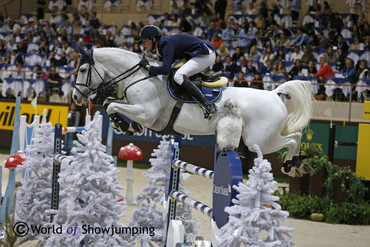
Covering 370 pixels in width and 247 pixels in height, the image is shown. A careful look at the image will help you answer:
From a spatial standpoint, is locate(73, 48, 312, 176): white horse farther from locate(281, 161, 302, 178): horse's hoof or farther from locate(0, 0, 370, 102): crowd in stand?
locate(0, 0, 370, 102): crowd in stand

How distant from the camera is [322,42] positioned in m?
13.5

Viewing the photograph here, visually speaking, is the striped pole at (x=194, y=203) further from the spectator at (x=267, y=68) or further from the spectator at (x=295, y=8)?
the spectator at (x=295, y=8)

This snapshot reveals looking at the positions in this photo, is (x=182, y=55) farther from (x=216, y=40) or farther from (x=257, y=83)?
(x=216, y=40)

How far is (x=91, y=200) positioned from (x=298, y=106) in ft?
7.87

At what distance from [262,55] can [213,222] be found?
1017cm

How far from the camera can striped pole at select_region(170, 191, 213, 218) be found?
3.73 meters

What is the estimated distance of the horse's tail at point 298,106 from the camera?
573 cm

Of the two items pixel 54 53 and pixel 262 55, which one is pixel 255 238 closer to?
pixel 262 55

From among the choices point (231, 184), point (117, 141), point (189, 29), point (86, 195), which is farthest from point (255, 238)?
point (189, 29)

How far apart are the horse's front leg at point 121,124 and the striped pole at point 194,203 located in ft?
2.50

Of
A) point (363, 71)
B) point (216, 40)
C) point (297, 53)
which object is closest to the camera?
point (363, 71)

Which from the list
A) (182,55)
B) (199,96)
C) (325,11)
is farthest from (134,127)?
(325,11)

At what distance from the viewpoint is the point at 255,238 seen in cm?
317

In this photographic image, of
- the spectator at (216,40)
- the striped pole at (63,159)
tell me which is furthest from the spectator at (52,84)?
the striped pole at (63,159)
